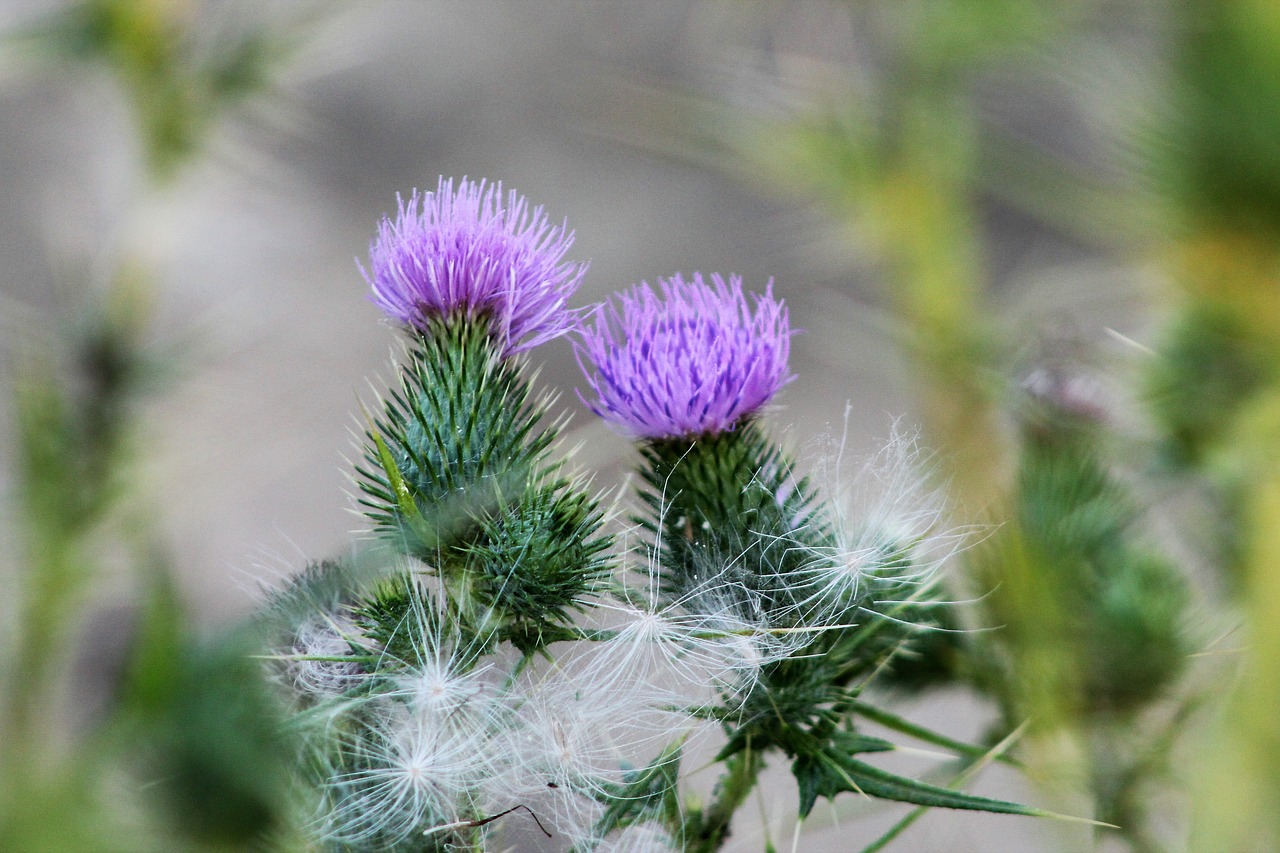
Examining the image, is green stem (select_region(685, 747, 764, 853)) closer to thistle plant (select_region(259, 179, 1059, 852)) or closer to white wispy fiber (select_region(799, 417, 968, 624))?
thistle plant (select_region(259, 179, 1059, 852))

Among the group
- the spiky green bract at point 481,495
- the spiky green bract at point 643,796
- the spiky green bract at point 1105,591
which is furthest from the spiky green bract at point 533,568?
the spiky green bract at point 1105,591

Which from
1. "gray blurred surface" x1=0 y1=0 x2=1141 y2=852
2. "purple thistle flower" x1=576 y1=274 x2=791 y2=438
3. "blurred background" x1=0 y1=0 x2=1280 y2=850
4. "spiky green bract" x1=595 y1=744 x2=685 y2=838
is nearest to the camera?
"spiky green bract" x1=595 y1=744 x2=685 y2=838

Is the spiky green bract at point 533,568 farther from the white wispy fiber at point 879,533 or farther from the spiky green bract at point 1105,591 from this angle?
the spiky green bract at point 1105,591

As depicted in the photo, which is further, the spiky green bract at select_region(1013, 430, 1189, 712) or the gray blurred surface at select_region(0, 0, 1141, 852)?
the gray blurred surface at select_region(0, 0, 1141, 852)

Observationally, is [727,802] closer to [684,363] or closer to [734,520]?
[734,520]

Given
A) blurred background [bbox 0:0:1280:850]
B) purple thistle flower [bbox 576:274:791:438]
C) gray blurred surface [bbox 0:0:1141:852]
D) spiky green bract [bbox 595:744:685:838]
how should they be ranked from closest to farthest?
spiky green bract [bbox 595:744:685:838] → purple thistle flower [bbox 576:274:791:438] → blurred background [bbox 0:0:1280:850] → gray blurred surface [bbox 0:0:1141:852]

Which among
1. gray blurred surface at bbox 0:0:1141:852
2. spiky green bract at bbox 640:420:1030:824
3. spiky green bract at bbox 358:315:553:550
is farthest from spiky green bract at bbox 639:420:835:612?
gray blurred surface at bbox 0:0:1141:852
